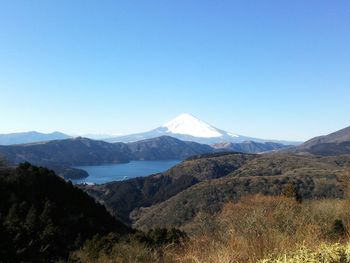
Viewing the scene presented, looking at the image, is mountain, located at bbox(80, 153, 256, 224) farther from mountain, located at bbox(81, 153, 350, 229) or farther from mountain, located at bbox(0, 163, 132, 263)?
mountain, located at bbox(0, 163, 132, 263)

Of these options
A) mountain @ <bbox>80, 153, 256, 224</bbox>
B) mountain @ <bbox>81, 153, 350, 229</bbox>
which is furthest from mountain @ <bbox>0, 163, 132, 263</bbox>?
mountain @ <bbox>80, 153, 256, 224</bbox>

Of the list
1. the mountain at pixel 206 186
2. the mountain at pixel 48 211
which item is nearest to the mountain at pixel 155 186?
the mountain at pixel 206 186

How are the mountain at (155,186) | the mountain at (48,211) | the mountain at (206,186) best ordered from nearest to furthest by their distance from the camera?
the mountain at (48,211), the mountain at (206,186), the mountain at (155,186)

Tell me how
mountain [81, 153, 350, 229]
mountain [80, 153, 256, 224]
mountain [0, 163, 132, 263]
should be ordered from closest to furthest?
1. mountain [0, 163, 132, 263]
2. mountain [81, 153, 350, 229]
3. mountain [80, 153, 256, 224]

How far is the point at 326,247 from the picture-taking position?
428cm

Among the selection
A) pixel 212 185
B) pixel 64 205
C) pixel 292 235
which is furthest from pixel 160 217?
pixel 292 235

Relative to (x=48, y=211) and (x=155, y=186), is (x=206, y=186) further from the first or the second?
(x=48, y=211)

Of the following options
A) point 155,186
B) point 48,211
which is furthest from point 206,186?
point 48,211

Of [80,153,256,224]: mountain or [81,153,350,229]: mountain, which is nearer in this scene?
[81,153,350,229]: mountain

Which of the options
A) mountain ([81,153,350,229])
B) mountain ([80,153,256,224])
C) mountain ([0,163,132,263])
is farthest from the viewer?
mountain ([80,153,256,224])

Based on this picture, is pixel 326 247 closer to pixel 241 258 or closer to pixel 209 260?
pixel 241 258

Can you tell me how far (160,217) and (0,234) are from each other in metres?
83.2

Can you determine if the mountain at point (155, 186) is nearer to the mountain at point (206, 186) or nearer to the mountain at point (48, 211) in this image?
the mountain at point (206, 186)

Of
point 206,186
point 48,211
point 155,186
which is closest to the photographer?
point 48,211
